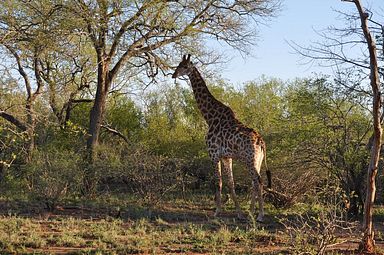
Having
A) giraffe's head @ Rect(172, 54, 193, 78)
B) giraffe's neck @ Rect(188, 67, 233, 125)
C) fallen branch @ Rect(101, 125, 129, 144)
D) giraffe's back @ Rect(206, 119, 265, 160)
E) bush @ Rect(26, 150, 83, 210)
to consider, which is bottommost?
bush @ Rect(26, 150, 83, 210)

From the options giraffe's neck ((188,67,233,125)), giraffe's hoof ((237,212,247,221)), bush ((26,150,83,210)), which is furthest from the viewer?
giraffe's neck ((188,67,233,125))

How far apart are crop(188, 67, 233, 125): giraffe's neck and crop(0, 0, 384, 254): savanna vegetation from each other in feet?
5.16

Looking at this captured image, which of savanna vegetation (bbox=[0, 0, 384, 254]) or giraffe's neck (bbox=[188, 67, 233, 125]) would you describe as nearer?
savanna vegetation (bbox=[0, 0, 384, 254])

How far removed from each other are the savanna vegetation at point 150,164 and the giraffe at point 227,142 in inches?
28.1

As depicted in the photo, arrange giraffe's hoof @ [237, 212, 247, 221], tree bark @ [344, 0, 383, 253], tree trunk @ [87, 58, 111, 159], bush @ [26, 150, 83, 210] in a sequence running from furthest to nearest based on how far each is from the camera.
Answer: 1. tree trunk @ [87, 58, 111, 159]
2. bush @ [26, 150, 83, 210]
3. giraffe's hoof @ [237, 212, 247, 221]
4. tree bark @ [344, 0, 383, 253]

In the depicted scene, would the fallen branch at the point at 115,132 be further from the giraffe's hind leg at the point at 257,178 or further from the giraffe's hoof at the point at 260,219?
the giraffe's hoof at the point at 260,219

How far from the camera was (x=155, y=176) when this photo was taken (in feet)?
43.2

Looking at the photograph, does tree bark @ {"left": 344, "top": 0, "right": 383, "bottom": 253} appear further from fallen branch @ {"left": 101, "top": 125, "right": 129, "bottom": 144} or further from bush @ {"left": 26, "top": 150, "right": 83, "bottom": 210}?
fallen branch @ {"left": 101, "top": 125, "right": 129, "bottom": 144}

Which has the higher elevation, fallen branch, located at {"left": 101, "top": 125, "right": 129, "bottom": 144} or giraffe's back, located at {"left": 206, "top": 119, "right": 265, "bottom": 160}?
fallen branch, located at {"left": 101, "top": 125, "right": 129, "bottom": 144}

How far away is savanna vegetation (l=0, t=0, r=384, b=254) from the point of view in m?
9.27

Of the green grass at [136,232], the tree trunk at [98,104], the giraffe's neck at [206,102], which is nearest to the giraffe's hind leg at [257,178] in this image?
the green grass at [136,232]

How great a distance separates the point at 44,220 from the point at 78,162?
4.01 metres

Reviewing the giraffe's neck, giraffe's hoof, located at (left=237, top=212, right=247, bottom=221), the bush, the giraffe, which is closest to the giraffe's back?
the giraffe

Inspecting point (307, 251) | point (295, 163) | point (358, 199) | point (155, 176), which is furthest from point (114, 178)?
point (307, 251)
